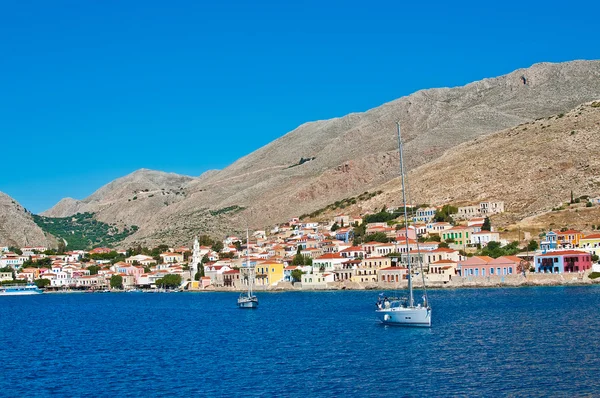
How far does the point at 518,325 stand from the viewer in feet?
142

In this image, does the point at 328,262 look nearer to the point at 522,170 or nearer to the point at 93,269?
the point at 522,170

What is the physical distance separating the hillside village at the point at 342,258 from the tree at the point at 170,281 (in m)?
0.15

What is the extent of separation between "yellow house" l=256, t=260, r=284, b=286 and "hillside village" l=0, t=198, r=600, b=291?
0.12m

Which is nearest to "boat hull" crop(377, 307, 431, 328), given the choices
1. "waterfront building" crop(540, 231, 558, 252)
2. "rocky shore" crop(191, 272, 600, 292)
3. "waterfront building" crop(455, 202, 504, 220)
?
"rocky shore" crop(191, 272, 600, 292)

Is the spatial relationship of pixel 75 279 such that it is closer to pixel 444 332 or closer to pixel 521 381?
pixel 444 332

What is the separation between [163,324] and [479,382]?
106ft

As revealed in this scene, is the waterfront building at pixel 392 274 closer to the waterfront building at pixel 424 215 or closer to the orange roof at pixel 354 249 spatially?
the orange roof at pixel 354 249

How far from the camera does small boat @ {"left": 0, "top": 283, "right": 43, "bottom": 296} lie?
122 m

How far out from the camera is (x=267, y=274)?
9938cm

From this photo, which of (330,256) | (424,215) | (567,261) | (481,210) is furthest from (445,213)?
(567,261)

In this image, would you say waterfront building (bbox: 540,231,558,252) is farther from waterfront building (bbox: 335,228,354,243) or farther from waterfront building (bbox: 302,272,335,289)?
waterfront building (bbox: 335,228,354,243)

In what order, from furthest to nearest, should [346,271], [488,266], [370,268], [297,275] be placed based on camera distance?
[297,275] → [346,271] → [370,268] → [488,266]

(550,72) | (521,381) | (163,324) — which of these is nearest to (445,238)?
(163,324)

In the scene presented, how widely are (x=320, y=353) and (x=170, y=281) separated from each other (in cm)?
8180
